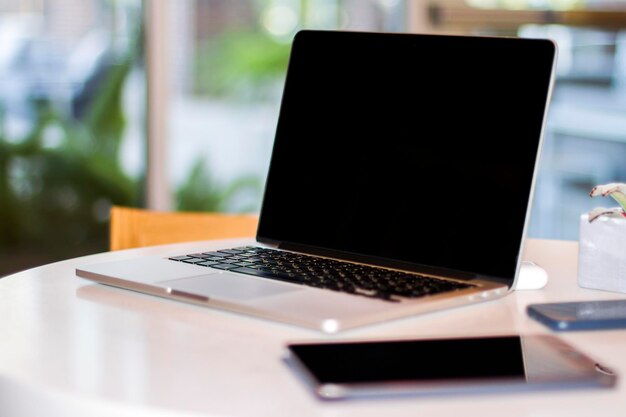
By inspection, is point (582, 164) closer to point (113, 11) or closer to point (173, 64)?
point (173, 64)

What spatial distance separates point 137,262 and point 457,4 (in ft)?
7.75

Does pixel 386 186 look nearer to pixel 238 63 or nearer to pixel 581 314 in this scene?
pixel 581 314

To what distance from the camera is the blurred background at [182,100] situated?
3113mm

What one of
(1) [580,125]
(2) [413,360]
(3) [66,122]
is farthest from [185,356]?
(1) [580,125]

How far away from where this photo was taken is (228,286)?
998 millimetres

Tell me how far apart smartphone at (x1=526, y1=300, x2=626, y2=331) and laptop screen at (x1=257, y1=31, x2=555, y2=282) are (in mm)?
77

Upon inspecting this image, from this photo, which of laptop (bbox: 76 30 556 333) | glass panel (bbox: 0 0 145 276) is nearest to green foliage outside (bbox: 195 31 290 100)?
glass panel (bbox: 0 0 145 276)

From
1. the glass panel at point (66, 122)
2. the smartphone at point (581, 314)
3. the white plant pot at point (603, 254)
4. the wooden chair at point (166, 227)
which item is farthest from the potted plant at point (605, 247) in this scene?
the glass panel at point (66, 122)

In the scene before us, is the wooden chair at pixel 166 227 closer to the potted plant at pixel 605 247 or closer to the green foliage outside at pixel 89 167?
the potted plant at pixel 605 247

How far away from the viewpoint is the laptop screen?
1.07 m

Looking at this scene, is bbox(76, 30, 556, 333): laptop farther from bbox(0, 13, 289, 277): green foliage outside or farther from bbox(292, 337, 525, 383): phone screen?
bbox(0, 13, 289, 277): green foliage outside

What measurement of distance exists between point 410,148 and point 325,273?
0.21 metres

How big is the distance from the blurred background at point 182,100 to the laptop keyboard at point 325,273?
6.81 ft

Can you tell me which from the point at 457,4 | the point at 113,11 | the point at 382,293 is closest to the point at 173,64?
the point at 113,11
